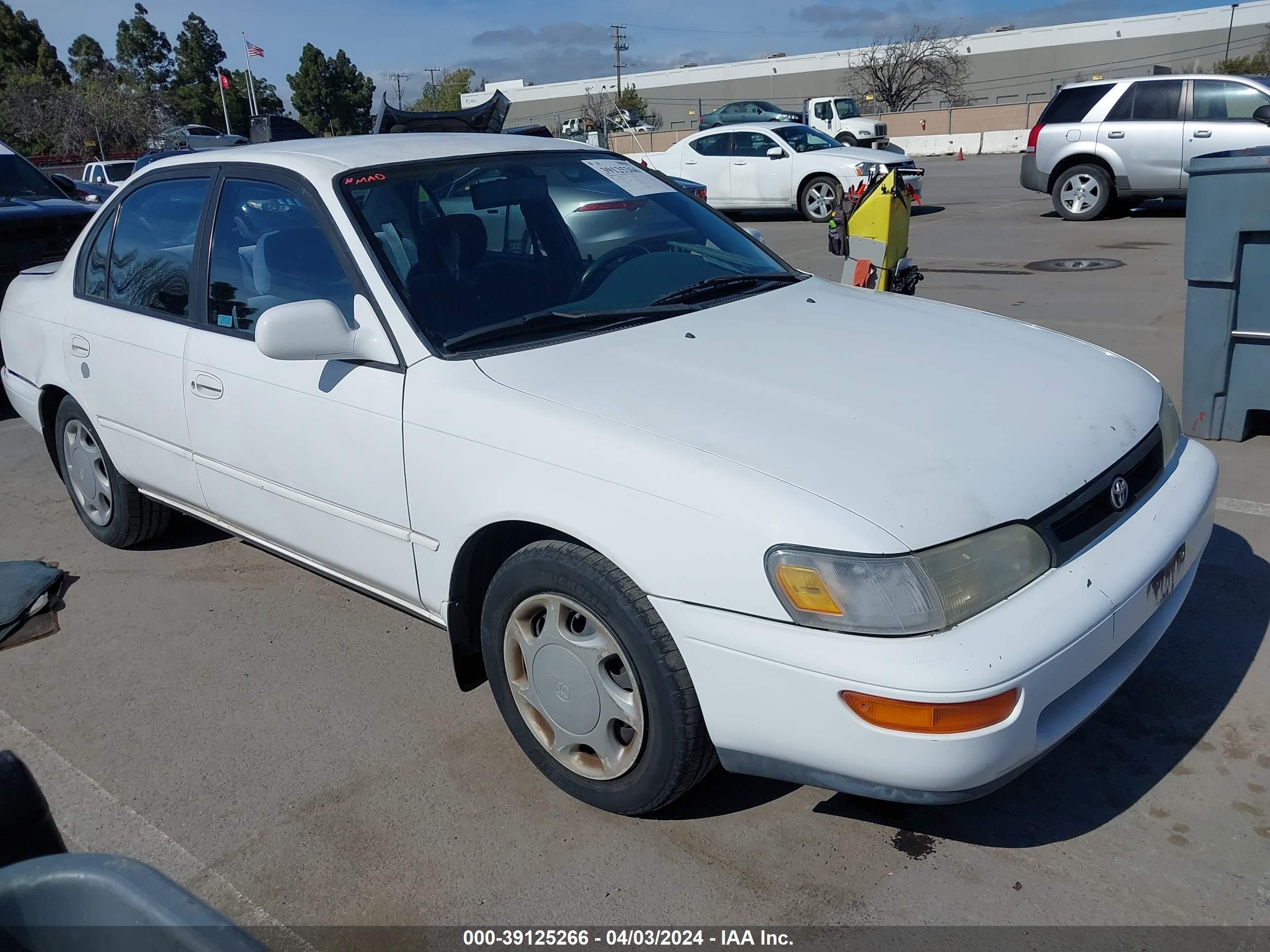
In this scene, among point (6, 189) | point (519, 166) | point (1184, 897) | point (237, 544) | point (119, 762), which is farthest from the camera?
point (6, 189)

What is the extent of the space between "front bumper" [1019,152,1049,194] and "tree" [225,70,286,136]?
58.4 m

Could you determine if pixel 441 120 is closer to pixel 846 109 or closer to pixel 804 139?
pixel 804 139

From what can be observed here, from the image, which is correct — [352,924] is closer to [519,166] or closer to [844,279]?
[519,166]

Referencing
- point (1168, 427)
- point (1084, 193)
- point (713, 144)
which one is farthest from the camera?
point (713, 144)

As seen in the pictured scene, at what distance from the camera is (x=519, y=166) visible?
373cm

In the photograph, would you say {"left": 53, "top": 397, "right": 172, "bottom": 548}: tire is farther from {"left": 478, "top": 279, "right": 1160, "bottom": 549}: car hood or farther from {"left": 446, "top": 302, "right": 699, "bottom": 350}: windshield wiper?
{"left": 478, "top": 279, "right": 1160, "bottom": 549}: car hood

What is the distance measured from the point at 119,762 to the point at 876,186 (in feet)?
16.2

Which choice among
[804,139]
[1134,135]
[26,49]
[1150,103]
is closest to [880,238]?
[1134,135]

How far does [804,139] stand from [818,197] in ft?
A: 4.12

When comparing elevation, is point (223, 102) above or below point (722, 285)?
above

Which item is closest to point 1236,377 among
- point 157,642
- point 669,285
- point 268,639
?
point 669,285

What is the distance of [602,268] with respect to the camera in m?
3.47

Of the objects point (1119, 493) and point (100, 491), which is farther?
point (100, 491)

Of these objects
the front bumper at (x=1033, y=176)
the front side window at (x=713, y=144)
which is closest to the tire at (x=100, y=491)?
the front bumper at (x=1033, y=176)
